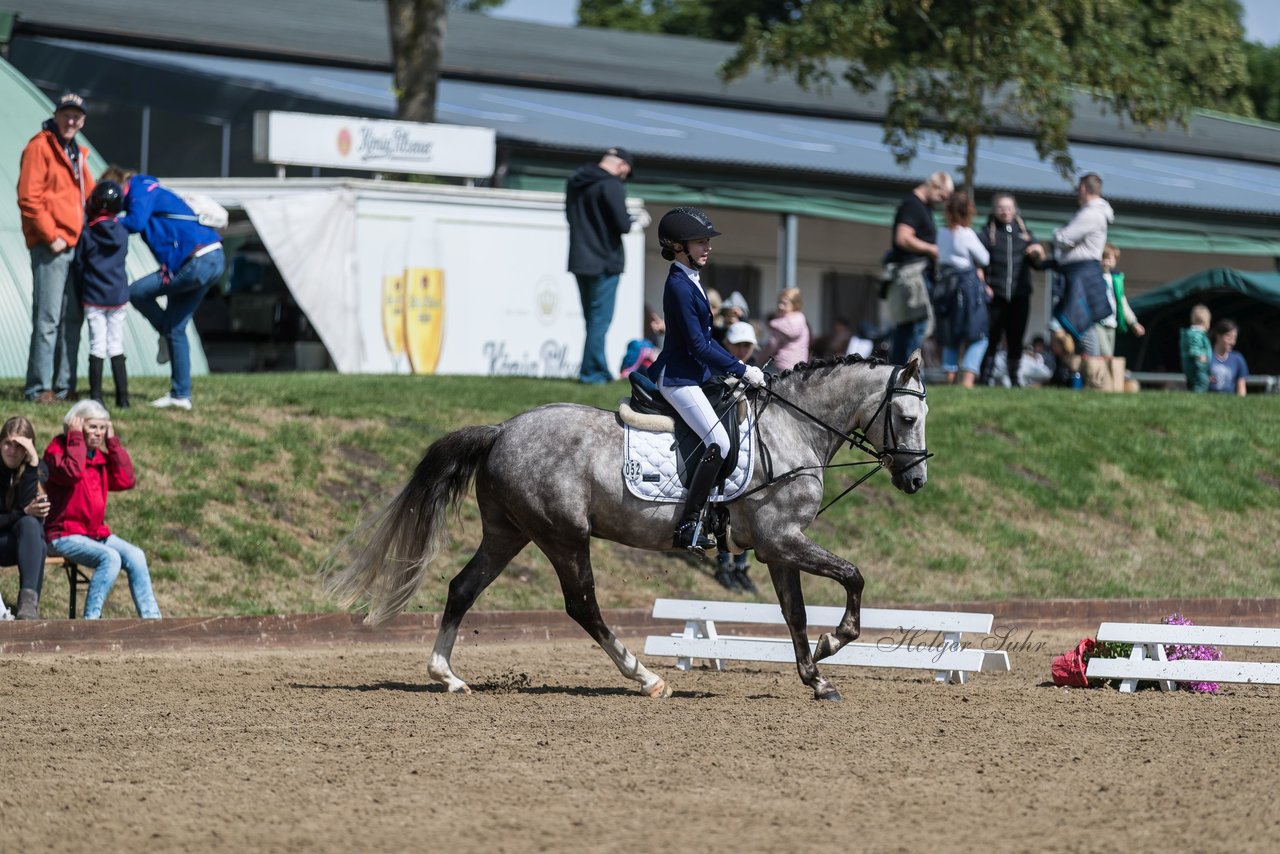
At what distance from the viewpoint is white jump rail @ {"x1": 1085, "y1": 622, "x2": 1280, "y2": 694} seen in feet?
30.2

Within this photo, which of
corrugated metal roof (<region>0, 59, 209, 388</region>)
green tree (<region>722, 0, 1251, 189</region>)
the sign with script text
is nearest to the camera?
corrugated metal roof (<region>0, 59, 209, 388</region>)

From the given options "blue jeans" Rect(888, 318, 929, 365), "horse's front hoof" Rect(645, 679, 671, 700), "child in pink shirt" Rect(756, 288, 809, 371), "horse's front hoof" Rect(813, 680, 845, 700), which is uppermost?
"child in pink shirt" Rect(756, 288, 809, 371)

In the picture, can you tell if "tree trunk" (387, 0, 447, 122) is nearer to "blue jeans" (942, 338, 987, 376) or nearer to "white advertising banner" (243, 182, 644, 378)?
"white advertising banner" (243, 182, 644, 378)

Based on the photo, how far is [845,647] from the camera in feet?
31.6

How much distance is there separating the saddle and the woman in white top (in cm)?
817

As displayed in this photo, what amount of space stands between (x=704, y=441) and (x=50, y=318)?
6.86 m

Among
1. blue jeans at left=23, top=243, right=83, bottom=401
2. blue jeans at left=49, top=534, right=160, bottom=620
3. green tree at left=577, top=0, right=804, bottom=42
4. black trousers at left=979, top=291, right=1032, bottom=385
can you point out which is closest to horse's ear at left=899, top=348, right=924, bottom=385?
blue jeans at left=49, top=534, right=160, bottom=620

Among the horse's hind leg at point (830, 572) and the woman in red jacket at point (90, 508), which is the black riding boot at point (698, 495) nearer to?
the horse's hind leg at point (830, 572)

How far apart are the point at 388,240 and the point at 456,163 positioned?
1.91 metres

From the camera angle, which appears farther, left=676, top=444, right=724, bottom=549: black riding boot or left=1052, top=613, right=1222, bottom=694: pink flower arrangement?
left=1052, top=613, right=1222, bottom=694: pink flower arrangement

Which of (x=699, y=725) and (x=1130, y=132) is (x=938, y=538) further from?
(x=1130, y=132)

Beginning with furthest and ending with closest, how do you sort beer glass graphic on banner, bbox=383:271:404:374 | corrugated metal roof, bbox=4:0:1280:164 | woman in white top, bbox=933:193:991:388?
corrugated metal roof, bbox=4:0:1280:164 < beer glass graphic on banner, bbox=383:271:404:374 < woman in white top, bbox=933:193:991:388

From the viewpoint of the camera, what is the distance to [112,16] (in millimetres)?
28094

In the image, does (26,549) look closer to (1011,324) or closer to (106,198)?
(106,198)
